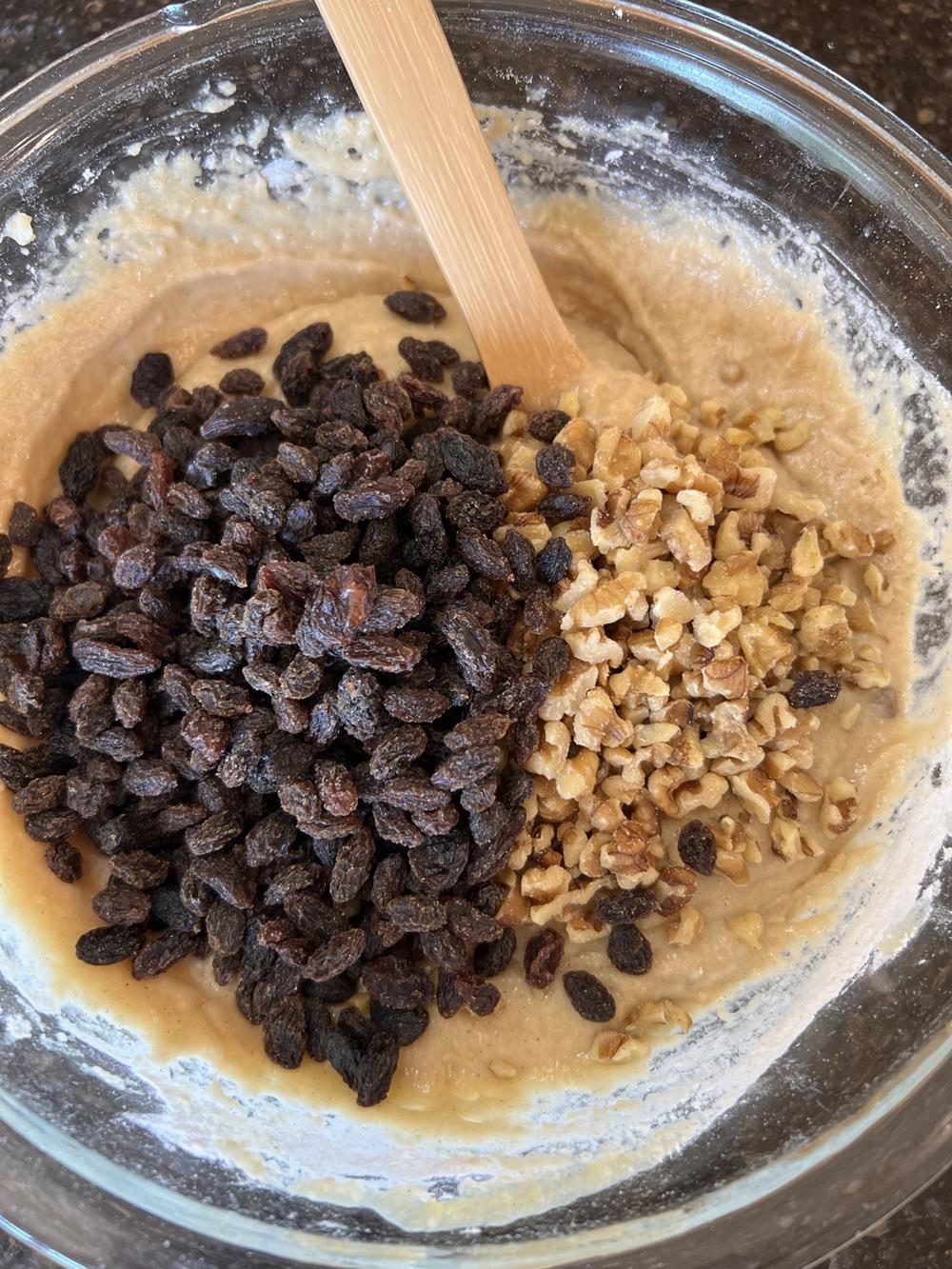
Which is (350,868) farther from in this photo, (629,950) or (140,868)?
(629,950)

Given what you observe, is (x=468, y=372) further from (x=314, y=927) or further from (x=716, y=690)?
(x=314, y=927)

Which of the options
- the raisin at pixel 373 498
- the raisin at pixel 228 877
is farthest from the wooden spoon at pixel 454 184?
the raisin at pixel 228 877

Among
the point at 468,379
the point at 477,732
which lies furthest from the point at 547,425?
the point at 477,732

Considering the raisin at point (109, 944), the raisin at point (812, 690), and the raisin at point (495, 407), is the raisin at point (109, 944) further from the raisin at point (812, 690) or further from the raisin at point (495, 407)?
the raisin at point (812, 690)

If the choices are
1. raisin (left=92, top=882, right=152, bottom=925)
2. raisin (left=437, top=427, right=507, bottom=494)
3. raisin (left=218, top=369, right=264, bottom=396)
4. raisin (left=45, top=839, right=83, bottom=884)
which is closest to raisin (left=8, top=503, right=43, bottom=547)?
raisin (left=218, top=369, right=264, bottom=396)

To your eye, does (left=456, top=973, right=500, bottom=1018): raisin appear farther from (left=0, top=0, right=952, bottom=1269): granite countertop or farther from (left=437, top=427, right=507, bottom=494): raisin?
(left=0, top=0, right=952, bottom=1269): granite countertop

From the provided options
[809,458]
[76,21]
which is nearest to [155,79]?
[76,21]
